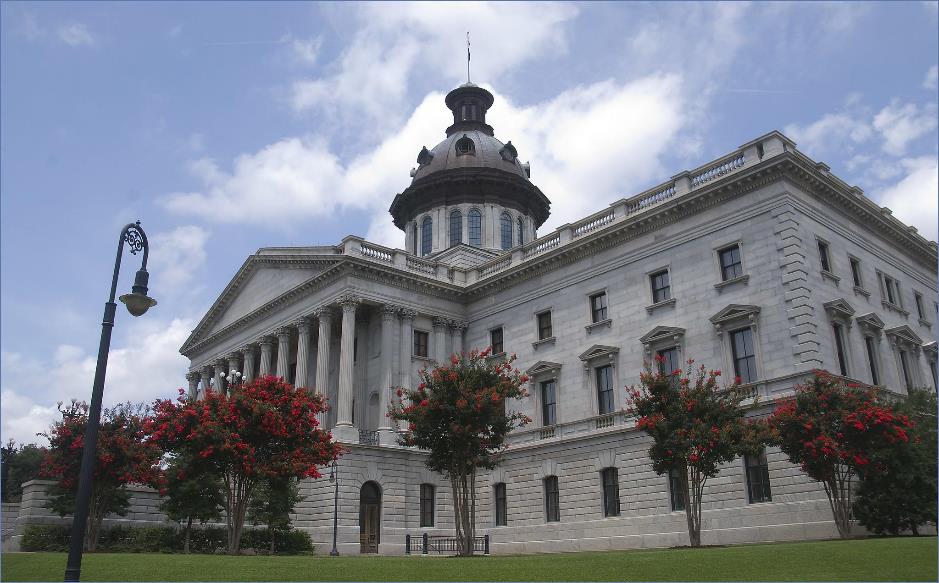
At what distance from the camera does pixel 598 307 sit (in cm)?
3984

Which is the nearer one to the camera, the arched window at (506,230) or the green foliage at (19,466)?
the arched window at (506,230)

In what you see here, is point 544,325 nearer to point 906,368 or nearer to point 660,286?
point 660,286

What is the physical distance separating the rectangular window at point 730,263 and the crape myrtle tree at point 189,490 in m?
22.6

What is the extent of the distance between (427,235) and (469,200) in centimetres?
416

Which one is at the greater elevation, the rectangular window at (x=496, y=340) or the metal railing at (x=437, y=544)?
the rectangular window at (x=496, y=340)

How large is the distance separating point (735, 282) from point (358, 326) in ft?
71.8

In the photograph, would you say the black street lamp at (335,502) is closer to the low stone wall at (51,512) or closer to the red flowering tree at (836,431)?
the low stone wall at (51,512)

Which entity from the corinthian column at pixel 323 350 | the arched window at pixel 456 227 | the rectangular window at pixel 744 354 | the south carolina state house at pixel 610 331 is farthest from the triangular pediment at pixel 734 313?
the arched window at pixel 456 227

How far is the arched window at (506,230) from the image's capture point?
5818 centimetres

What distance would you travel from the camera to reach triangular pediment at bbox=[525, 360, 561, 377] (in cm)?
4041

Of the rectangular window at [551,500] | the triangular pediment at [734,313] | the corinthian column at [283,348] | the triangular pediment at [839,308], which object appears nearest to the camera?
the triangular pediment at [839,308]

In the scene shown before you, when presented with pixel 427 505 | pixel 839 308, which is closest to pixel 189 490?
pixel 427 505

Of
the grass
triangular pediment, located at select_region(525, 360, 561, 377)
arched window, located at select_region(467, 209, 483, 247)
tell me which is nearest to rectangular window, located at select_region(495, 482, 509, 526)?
triangular pediment, located at select_region(525, 360, 561, 377)

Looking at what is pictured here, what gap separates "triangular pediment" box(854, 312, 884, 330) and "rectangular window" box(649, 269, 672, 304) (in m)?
8.00
